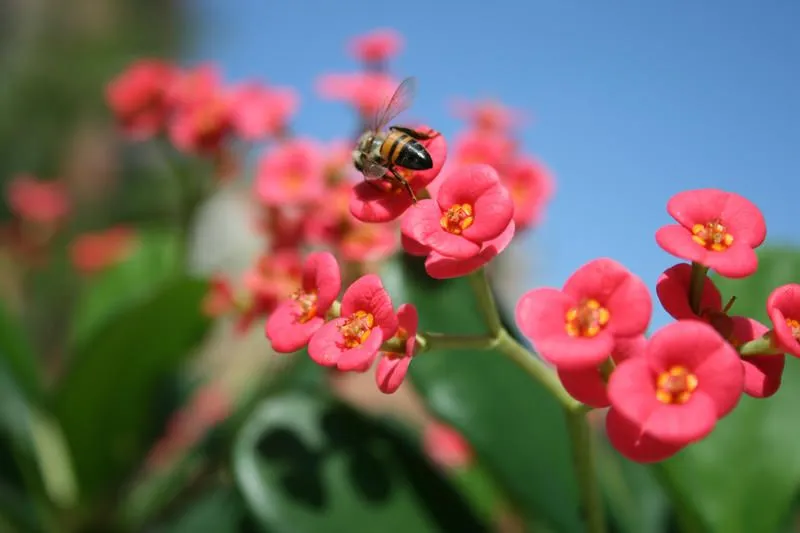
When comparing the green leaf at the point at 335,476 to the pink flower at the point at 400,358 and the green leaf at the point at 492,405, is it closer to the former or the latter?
the green leaf at the point at 492,405

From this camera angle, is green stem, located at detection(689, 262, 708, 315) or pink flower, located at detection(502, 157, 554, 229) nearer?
green stem, located at detection(689, 262, 708, 315)

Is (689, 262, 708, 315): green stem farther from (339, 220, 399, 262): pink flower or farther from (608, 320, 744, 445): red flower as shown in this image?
(339, 220, 399, 262): pink flower

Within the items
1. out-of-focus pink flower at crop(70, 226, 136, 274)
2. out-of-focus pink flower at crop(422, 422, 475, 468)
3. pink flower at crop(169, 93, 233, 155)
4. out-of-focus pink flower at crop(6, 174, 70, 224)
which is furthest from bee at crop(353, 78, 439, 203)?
out-of-focus pink flower at crop(6, 174, 70, 224)

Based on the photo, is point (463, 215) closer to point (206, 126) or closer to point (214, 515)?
point (214, 515)

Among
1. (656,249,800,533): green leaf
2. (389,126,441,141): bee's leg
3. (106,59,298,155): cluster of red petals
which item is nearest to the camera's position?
(389,126,441,141): bee's leg

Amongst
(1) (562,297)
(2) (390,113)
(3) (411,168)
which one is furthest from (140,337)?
(1) (562,297)

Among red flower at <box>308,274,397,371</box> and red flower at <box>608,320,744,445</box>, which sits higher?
red flower at <box>608,320,744,445</box>

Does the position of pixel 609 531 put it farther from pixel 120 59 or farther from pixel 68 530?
pixel 120 59
